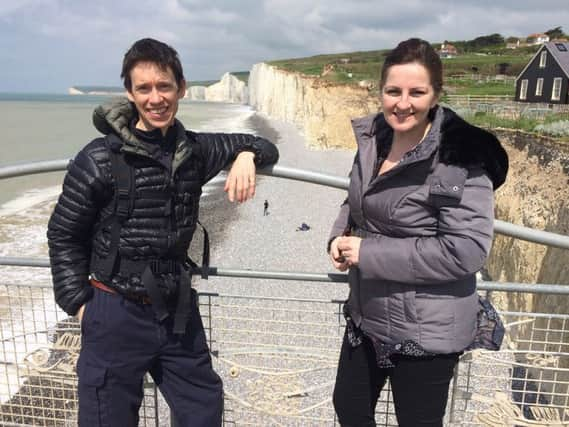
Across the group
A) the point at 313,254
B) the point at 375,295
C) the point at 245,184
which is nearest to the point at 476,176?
the point at 375,295

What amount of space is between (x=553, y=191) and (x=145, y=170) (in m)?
8.35

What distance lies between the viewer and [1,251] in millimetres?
14508

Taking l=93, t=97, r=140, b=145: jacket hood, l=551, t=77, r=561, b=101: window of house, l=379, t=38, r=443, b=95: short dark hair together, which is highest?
l=551, t=77, r=561, b=101: window of house

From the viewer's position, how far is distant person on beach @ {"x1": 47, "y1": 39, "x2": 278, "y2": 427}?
1.75m

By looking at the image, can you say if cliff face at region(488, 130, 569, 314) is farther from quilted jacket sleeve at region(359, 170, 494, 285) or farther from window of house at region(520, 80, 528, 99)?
window of house at region(520, 80, 528, 99)

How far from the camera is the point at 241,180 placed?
195cm

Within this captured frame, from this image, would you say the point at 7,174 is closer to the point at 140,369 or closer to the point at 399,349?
the point at 140,369

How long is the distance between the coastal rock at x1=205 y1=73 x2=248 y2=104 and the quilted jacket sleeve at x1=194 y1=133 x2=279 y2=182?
15332 centimetres

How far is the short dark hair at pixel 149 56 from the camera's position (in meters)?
1.74

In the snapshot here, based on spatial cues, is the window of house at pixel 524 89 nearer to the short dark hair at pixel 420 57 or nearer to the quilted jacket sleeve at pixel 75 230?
the short dark hair at pixel 420 57

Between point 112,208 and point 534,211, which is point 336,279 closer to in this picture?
point 112,208

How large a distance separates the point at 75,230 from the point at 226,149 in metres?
0.68

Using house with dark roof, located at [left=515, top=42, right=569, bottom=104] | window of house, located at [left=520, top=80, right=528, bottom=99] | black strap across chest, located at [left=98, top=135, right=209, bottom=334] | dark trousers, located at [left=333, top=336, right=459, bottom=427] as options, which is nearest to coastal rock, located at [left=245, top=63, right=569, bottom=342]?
dark trousers, located at [left=333, top=336, right=459, bottom=427]

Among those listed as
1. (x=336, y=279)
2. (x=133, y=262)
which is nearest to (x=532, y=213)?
(x=336, y=279)
